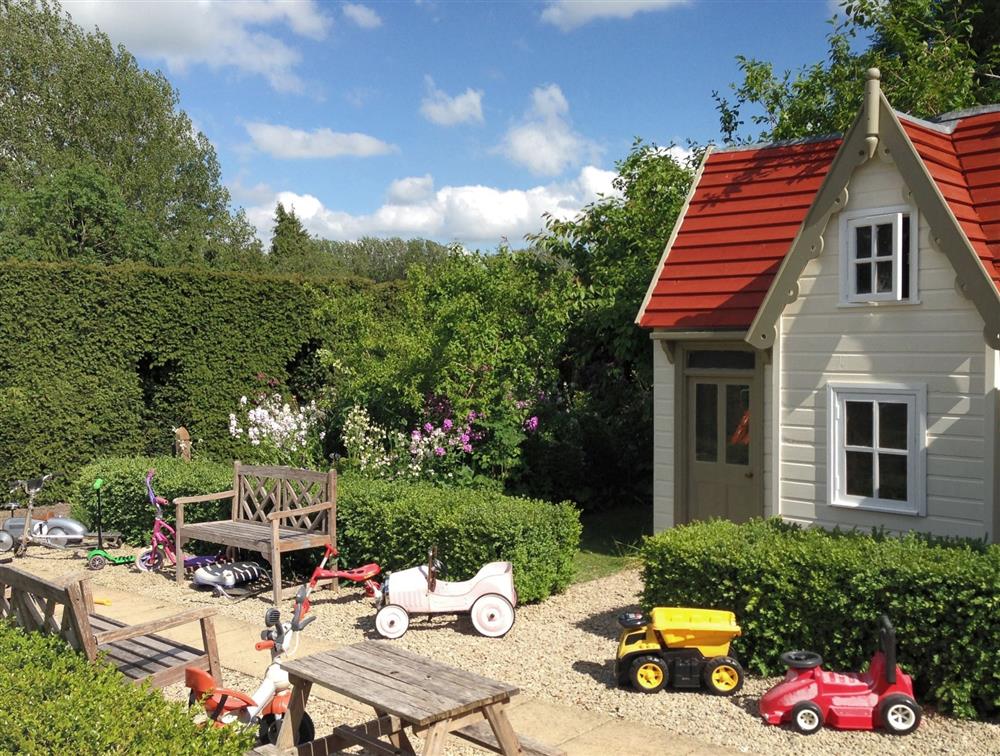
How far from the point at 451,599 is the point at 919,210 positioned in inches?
230

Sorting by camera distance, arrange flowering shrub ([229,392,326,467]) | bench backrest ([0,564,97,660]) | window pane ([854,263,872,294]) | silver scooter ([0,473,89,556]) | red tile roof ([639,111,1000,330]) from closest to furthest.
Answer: bench backrest ([0,564,97,660]) → window pane ([854,263,872,294]) → red tile roof ([639,111,1000,330]) → silver scooter ([0,473,89,556]) → flowering shrub ([229,392,326,467])

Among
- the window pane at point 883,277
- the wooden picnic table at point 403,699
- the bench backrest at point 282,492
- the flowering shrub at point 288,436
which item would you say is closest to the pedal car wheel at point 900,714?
the wooden picnic table at point 403,699

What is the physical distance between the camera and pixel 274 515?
10.1 m

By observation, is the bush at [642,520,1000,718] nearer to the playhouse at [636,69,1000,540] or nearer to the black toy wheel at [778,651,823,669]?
the black toy wheel at [778,651,823,669]

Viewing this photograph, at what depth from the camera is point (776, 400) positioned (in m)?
9.97

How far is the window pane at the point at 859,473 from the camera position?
9.34 metres

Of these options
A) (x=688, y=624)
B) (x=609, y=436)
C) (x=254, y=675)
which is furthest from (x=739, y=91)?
(x=254, y=675)

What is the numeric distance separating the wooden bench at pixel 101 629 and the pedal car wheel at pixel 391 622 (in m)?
2.23

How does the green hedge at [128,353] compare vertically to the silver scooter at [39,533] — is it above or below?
above

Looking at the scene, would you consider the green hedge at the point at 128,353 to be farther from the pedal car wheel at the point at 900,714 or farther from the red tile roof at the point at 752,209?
the pedal car wheel at the point at 900,714

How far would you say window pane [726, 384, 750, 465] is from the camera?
434 inches

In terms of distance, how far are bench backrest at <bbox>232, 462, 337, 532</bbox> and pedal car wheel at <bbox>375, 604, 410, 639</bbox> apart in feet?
6.86

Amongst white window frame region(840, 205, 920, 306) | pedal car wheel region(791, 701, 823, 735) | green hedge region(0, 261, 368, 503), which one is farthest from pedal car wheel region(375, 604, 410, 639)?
green hedge region(0, 261, 368, 503)

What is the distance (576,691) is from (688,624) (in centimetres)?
102
